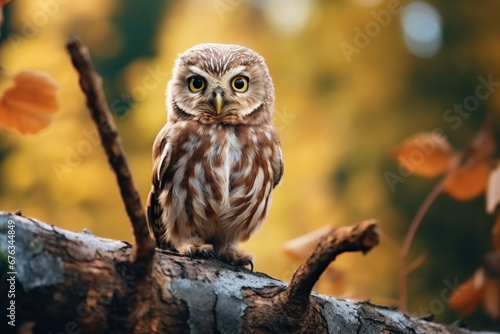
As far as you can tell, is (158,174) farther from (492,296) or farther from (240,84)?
(492,296)

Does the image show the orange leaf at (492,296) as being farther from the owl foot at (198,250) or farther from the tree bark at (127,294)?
the owl foot at (198,250)

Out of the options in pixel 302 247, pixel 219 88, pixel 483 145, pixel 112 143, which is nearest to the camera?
pixel 112 143

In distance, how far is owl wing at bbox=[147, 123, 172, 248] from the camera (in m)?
2.54

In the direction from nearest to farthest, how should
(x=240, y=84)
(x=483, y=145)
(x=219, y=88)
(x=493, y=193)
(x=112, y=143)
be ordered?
(x=112, y=143)
(x=493, y=193)
(x=483, y=145)
(x=219, y=88)
(x=240, y=84)

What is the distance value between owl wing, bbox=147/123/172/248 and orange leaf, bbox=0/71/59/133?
1.06 m

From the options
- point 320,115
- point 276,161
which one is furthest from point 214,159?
point 320,115

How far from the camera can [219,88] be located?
2645 mm

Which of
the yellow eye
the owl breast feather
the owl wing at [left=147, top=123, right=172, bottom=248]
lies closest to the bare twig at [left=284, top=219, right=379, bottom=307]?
the owl breast feather

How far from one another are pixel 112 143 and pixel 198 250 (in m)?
1.18

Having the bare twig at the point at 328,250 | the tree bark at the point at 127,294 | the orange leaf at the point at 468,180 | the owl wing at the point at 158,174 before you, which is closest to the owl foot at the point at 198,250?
the owl wing at the point at 158,174

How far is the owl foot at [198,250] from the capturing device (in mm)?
2365

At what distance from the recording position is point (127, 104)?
183 inches

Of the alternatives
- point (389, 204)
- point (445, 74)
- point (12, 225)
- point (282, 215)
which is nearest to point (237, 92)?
point (12, 225)

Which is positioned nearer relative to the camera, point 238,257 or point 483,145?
point 483,145
